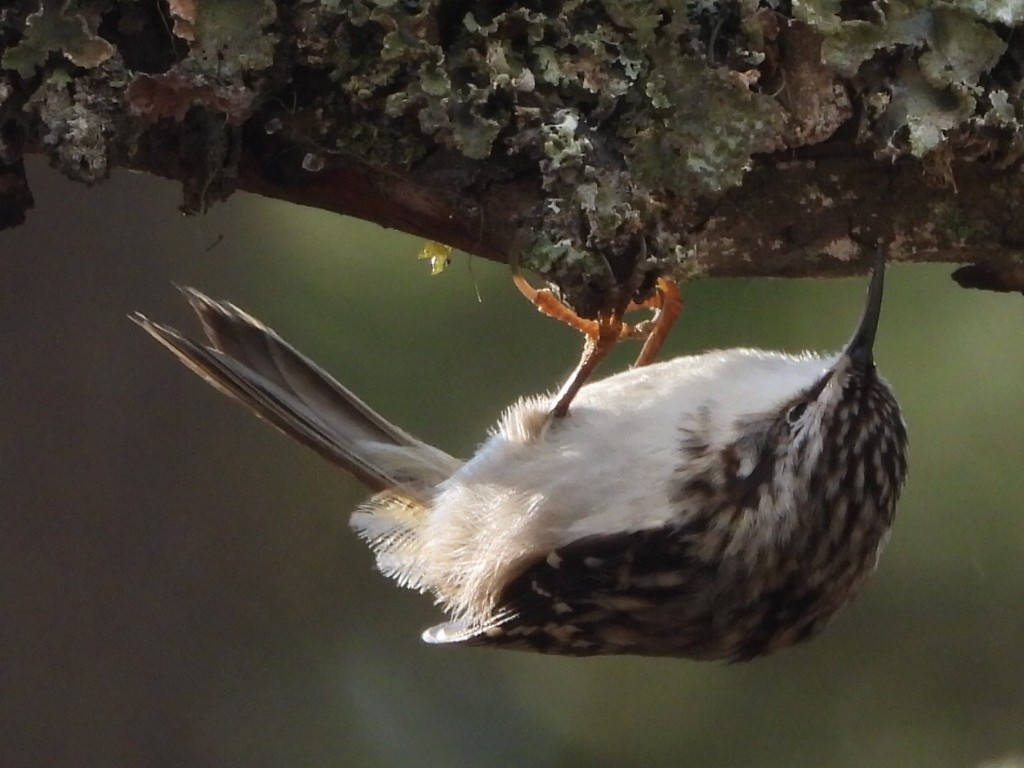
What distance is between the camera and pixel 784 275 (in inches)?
67.2

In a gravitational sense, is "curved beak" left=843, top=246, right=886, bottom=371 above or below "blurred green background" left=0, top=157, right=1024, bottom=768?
above

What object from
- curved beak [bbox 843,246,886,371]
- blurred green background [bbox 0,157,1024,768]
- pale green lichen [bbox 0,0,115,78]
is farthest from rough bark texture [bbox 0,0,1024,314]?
blurred green background [bbox 0,157,1024,768]

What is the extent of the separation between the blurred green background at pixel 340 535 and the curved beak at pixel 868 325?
0.87m

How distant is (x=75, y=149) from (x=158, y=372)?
1.67m

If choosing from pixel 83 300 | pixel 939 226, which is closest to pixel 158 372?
pixel 83 300

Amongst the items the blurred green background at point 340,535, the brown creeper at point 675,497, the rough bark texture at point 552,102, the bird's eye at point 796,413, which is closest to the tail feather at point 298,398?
the brown creeper at point 675,497

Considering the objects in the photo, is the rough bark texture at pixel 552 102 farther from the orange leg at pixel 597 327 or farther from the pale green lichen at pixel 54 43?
the orange leg at pixel 597 327

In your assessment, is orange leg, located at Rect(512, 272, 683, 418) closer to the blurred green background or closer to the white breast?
the white breast

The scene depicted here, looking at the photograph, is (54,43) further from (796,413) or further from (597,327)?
(796,413)

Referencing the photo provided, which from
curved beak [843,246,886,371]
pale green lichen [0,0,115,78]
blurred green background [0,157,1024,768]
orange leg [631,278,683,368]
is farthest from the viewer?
blurred green background [0,157,1024,768]

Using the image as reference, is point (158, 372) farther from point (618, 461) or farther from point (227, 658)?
point (618, 461)

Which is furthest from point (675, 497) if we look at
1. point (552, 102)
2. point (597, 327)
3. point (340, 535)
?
point (340, 535)

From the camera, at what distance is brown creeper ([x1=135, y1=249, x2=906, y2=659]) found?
185 centimetres

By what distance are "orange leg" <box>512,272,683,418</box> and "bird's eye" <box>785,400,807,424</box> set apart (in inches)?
10.3
